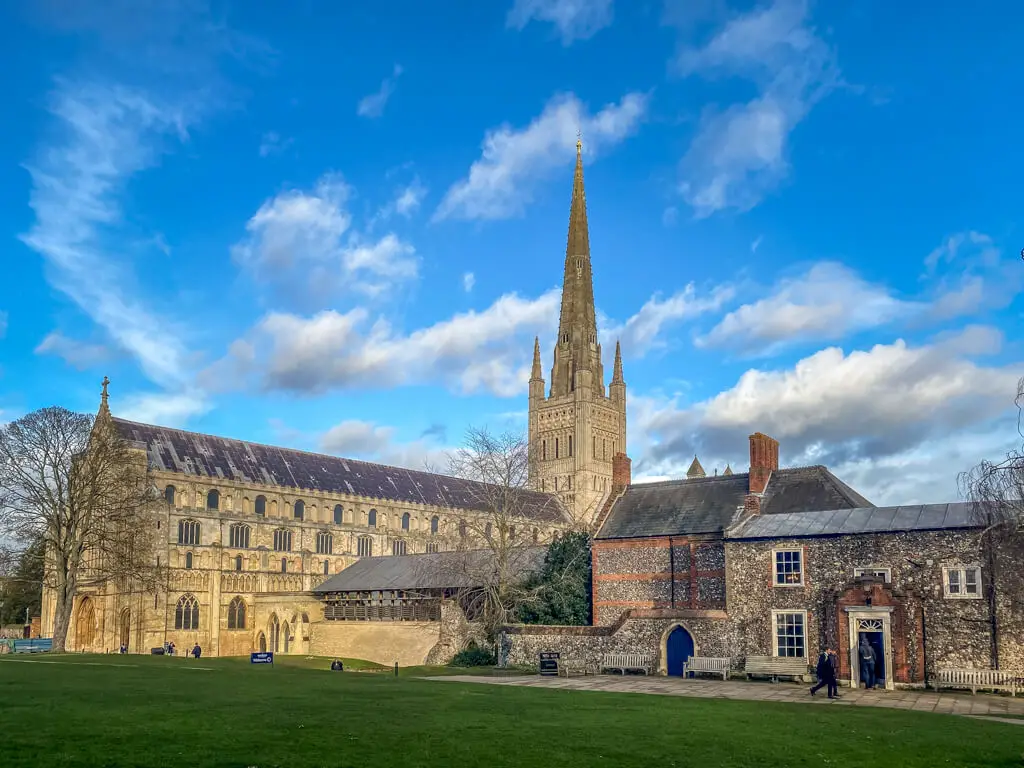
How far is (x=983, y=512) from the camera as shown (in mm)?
26516

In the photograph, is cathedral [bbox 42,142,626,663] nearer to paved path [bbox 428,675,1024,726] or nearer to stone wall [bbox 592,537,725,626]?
stone wall [bbox 592,537,725,626]

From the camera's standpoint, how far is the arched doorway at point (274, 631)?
68688mm

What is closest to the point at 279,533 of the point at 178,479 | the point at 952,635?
the point at 178,479

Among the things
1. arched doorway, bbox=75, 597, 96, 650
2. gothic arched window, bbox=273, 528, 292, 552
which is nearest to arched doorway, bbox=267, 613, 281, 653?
→ gothic arched window, bbox=273, 528, 292, 552

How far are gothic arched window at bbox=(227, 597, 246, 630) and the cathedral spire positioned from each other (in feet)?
200

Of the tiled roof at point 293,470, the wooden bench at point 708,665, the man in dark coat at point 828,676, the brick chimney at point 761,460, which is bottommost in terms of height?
the wooden bench at point 708,665

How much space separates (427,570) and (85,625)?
29872 mm

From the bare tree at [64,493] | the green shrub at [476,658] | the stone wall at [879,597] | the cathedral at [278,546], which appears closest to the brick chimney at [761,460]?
the stone wall at [879,597]

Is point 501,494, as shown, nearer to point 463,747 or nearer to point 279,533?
point 463,747

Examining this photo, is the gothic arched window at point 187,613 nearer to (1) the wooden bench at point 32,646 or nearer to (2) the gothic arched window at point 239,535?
(2) the gothic arched window at point 239,535

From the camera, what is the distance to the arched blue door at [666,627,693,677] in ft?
116

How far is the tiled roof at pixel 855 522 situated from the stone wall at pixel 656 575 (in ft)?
10.1

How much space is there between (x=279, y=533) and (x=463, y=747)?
65.4 meters

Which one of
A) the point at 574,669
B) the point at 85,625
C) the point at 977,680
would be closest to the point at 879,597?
the point at 977,680
